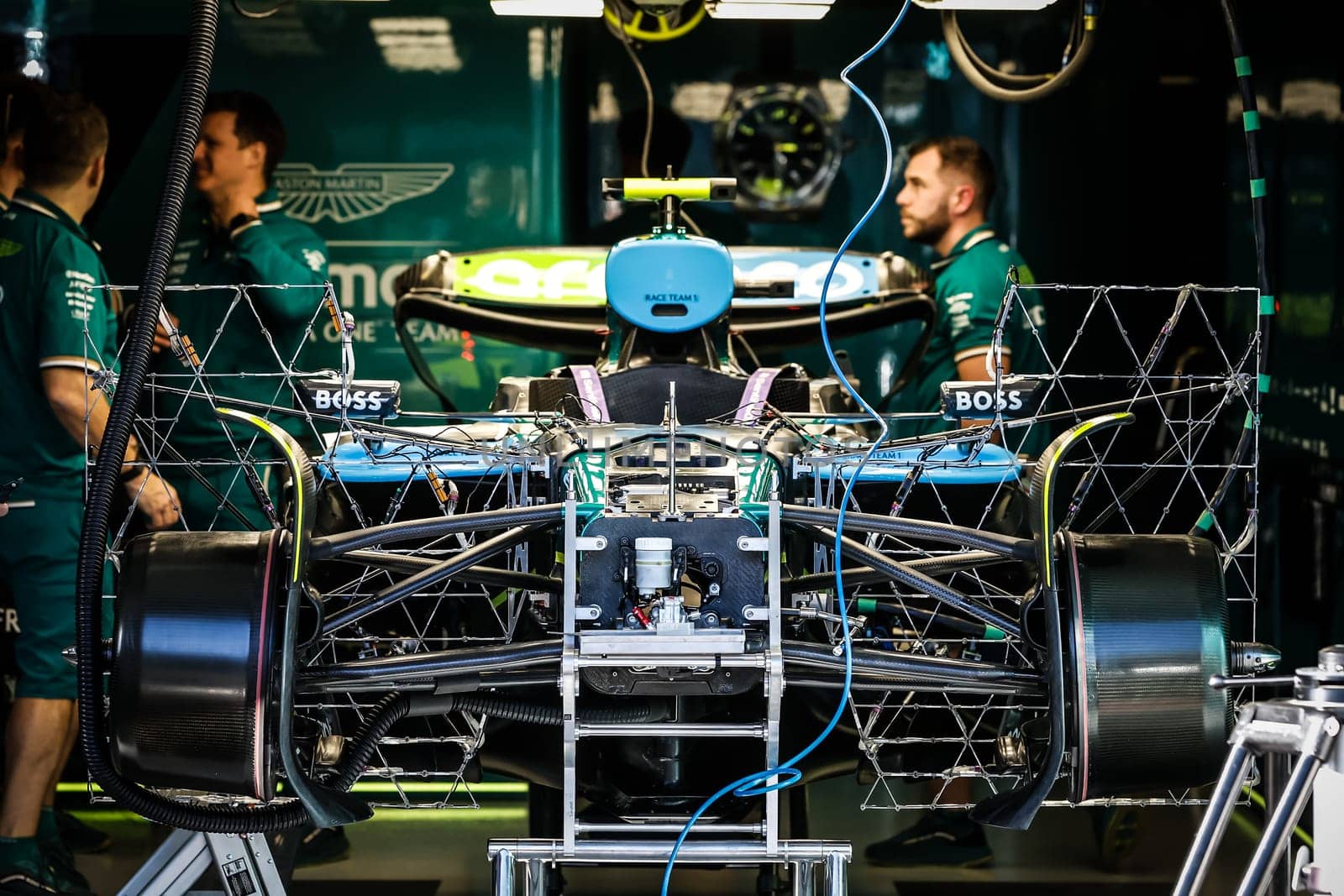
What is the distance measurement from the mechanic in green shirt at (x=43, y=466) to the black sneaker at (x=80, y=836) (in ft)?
0.27

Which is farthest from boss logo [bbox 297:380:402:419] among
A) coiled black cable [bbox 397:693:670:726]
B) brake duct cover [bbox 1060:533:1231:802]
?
brake duct cover [bbox 1060:533:1231:802]

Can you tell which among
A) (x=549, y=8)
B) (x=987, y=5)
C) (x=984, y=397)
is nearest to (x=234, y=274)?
(x=549, y=8)

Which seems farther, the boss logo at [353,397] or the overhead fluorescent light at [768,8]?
the overhead fluorescent light at [768,8]

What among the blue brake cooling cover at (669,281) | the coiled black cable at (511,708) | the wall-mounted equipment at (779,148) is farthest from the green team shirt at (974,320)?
the coiled black cable at (511,708)

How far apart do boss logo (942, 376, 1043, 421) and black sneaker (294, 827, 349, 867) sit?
2833 mm

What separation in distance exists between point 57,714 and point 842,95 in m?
3.63

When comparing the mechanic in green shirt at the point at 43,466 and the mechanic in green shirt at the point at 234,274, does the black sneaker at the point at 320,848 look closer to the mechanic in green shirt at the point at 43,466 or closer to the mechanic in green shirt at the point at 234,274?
the mechanic in green shirt at the point at 43,466

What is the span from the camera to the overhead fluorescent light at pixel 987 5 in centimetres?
550

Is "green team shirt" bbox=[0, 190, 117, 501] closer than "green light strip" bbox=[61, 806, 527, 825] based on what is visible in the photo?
Yes

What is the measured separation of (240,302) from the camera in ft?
18.2

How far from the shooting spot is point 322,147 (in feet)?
18.4

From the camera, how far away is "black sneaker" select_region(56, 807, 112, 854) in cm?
521

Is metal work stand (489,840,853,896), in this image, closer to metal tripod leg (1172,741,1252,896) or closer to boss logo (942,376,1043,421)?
metal tripod leg (1172,741,1252,896)

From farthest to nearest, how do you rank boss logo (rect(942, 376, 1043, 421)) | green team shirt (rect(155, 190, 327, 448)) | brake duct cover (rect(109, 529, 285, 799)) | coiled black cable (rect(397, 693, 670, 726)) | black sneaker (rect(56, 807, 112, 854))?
green team shirt (rect(155, 190, 327, 448))
black sneaker (rect(56, 807, 112, 854))
boss logo (rect(942, 376, 1043, 421))
coiled black cable (rect(397, 693, 670, 726))
brake duct cover (rect(109, 529, 285, 799))
